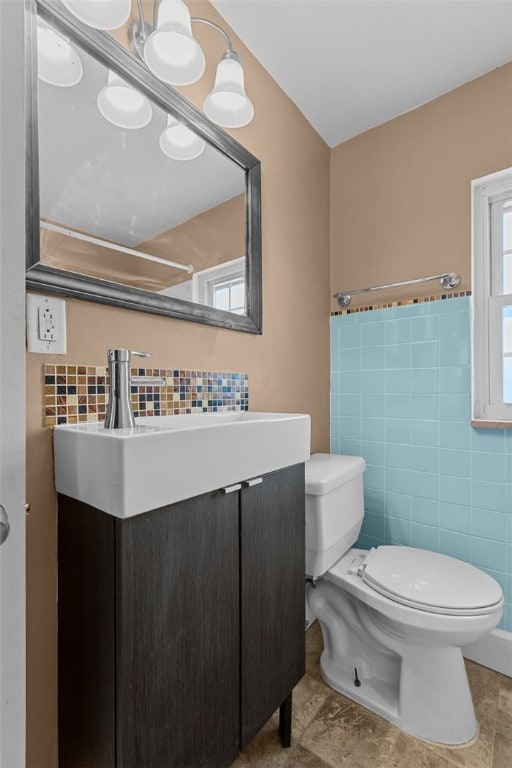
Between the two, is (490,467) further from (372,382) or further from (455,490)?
(372,382)

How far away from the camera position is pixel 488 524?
1560 mm

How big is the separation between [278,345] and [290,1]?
1.20 metres

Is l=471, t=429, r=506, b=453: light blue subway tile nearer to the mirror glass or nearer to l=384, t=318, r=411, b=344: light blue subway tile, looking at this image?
l=384, t=318, r=411, b=344: light blue subway tile

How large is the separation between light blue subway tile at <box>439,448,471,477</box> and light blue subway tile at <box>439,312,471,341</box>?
1.63ft

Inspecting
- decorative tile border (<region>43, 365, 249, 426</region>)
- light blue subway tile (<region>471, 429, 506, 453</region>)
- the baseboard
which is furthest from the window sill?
decorative tile border (<region>43, 365, 249, 426</region>)

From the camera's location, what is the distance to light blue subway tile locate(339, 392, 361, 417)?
193cm

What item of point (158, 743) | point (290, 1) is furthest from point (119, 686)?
point (290, 1)

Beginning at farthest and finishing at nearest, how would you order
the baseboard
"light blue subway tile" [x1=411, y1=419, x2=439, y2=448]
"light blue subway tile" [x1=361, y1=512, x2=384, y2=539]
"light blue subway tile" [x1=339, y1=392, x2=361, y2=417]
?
1. "light blue subway tile" [x1=339, y1=392, x2=361, y2=417]
2. "light blue subway tile" [x1=361, y1=512, x2=384, y2=539]
3. "light blue subway tile" [x1=411, y1=419, x2=439, y2=448]
4. the baseboard

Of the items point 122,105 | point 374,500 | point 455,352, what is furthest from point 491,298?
point 122,105

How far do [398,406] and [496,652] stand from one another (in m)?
1.03

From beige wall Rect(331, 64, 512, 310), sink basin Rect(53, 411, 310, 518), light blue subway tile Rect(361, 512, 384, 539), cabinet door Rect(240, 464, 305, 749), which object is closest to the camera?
sink basin Rect(53, 411, 310, 518)

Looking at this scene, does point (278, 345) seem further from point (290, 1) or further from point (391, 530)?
point (290, 1)

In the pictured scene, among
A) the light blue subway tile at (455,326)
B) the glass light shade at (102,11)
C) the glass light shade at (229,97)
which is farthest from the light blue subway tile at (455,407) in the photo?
the glass light shade at (102,11)

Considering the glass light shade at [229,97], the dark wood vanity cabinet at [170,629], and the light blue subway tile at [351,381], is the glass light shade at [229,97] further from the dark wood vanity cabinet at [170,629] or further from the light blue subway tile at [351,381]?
the light blue subway tile at [351,381]
